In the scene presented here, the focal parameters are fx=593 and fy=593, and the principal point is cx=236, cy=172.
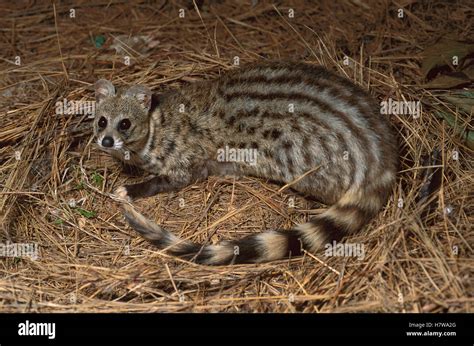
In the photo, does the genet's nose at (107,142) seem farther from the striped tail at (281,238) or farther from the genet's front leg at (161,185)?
the striped tail at (281,238)

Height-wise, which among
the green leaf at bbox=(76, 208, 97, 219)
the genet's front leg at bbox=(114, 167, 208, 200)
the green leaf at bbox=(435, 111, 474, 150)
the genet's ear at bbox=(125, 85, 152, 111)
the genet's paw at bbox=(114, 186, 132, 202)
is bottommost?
the green leaf at bbox=(76, 208, 97, 219)

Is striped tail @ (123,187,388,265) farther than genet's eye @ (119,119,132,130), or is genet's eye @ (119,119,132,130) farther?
genet's eye @ (119,119,132,130)

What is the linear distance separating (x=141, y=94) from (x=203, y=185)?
2.99 ft

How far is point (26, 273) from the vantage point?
13.1 ft

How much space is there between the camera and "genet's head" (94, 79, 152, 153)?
15.5ft

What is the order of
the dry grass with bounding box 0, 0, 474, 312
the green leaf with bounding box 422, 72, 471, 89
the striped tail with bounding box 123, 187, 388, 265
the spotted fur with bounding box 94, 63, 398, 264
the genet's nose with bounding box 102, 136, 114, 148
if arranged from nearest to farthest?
the dry grass with bounding box 0, 0, 474, 312 < the striped tail with bounding box 123, 187, 388, 265 < the spotted fur with bounding box 94, 63, 398, 264 < the genet's nose with bounding box 102, 136, 114, 148 < the green leaf with bounding box 422, 72, 471, 89

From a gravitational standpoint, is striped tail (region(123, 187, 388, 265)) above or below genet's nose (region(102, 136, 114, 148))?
below

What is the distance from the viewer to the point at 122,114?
15.6ft

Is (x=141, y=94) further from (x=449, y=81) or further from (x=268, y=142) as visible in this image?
(x=449, y=81)

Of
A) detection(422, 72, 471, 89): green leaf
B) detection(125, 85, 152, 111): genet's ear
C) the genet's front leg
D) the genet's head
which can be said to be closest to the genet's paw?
the genet's front leg

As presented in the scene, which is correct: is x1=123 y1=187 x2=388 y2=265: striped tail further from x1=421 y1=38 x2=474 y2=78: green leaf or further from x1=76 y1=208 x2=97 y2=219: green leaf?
x1=421 y1=38 x2=474 y2=78: green leaf

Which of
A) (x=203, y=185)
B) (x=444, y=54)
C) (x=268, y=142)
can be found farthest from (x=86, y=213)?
(x=444, y=54)

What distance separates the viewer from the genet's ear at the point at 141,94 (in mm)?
4777
